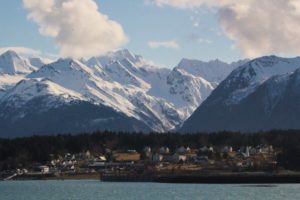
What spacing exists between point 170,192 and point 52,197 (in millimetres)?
23471

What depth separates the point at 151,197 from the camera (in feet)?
449

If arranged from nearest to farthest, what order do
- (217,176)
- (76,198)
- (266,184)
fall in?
(76,198) < (266,184) < (217,176)

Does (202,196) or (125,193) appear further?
(125,193)

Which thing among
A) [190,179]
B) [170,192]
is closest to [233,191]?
[170,192]

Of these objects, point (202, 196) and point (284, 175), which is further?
point (284, 175)

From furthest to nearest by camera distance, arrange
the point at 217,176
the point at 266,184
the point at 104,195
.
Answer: the point at 217,176, the point at 266,184, the point at 104,195

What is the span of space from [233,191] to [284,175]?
3465 cm

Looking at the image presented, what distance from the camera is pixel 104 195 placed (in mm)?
144000

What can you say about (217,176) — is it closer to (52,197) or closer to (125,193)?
(125,193)

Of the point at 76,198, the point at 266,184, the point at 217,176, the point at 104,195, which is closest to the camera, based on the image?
the point at 76,198

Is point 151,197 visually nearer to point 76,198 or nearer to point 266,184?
point 76,198

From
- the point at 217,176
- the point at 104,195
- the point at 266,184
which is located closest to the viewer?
the point at 104,195

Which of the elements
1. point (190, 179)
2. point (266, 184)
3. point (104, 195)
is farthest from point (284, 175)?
point (104, 195)

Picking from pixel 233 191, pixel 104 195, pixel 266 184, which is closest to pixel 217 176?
pixel 266 184
